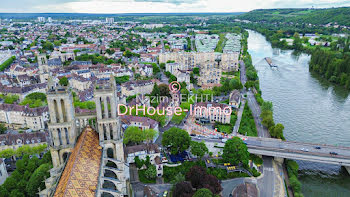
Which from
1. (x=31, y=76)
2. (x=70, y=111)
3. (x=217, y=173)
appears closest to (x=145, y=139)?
(x=217, y=173)

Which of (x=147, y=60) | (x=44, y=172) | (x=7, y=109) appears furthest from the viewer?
(x=147, y=60)

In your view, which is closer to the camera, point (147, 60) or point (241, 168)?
point (241, 168)

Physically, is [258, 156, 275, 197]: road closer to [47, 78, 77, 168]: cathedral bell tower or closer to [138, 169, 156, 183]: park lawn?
[138, 169, 156, 183]: park lawn

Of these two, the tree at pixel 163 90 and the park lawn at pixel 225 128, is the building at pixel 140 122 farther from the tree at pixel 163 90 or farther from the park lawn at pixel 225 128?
the tree at pixel 163 90

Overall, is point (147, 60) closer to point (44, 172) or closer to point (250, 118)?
point (250, 118)

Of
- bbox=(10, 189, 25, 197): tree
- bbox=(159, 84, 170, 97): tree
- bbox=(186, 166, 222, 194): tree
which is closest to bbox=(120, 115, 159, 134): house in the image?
bbox=(186, 166, 222, 194): tree

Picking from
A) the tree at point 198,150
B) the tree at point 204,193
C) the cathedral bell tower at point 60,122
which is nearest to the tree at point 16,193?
the cathedral bell tower at point 60,122

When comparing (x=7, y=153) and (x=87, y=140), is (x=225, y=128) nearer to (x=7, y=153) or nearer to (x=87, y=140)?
(x=87, y=140)
